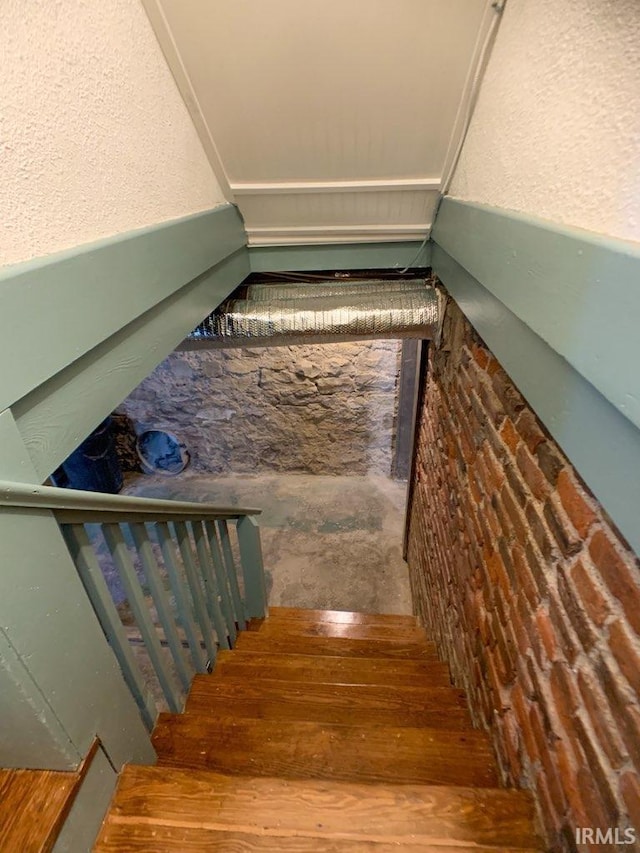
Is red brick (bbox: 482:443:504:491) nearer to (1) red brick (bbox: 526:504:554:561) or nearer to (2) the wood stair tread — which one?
(1) red brick (bbox: 526:504:554:561)

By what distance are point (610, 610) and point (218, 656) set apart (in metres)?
1.64

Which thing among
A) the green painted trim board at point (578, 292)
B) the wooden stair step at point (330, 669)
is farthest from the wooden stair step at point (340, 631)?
the green painted trim board at point (578, 292)

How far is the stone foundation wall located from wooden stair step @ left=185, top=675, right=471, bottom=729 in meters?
2.45

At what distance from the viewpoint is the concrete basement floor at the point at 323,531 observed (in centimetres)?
294

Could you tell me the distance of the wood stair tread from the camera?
63cm

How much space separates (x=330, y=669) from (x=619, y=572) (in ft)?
4.58

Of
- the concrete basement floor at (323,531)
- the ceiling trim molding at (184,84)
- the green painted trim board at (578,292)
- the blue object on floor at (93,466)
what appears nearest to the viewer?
the green painted trim board at (578,292)

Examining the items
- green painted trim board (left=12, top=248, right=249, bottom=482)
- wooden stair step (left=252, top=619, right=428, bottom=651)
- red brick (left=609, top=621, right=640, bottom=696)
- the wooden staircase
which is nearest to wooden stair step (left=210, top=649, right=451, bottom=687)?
the wooden staircase

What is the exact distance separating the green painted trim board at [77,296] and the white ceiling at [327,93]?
1.42ft

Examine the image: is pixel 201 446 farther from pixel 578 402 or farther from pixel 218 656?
pixel 578 402

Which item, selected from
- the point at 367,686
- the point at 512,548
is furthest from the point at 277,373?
the point at 512,548

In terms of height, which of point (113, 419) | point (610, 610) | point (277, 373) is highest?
point (610, 610)

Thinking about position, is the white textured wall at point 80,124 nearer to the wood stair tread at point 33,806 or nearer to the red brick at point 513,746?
the wood stair tread at point 33,806

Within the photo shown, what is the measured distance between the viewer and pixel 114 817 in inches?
30.9
